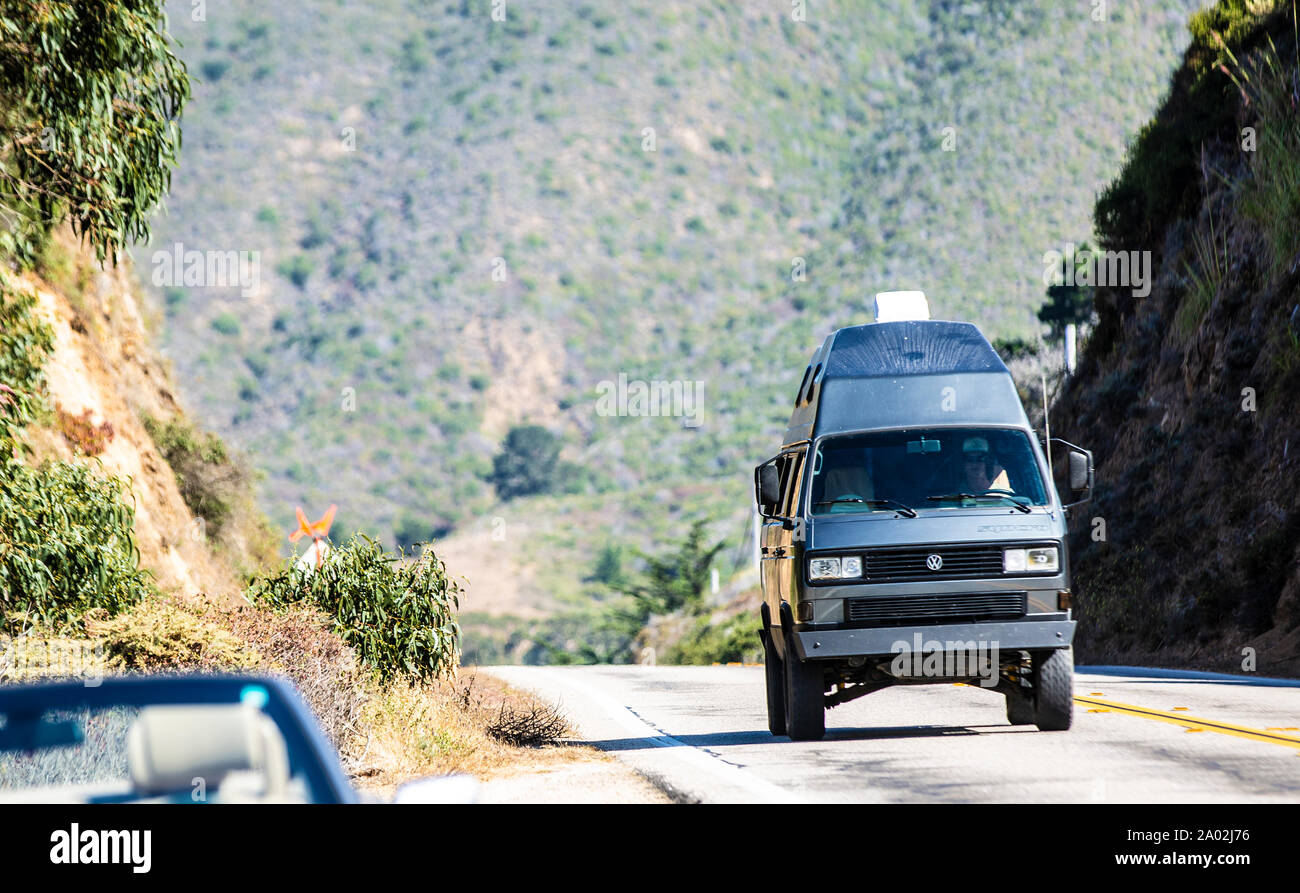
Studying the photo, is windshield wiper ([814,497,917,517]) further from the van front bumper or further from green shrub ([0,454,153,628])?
green shrub ([0,454,153,628])

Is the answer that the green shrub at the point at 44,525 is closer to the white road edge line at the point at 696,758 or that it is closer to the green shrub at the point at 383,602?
the green shrub at the point at 383,602

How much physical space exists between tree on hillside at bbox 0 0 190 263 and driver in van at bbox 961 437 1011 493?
7197 mm

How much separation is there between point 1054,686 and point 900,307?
4275 millimetres

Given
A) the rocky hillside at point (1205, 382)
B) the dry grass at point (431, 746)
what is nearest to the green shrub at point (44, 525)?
the dry grass at point (431, 746)

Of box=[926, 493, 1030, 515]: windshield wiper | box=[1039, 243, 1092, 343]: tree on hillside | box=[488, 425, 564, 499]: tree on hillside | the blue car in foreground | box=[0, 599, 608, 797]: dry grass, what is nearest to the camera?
the blue car in foreground

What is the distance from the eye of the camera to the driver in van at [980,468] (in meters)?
13.4

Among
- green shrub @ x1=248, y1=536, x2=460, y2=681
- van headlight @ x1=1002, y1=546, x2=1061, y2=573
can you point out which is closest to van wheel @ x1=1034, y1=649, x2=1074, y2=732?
van headlight @ x1=1002, y1=546, x2=1061, y2=573

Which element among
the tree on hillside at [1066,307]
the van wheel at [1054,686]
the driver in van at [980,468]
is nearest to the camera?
the van wheel at [1054,686]

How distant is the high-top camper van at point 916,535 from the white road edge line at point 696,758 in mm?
965

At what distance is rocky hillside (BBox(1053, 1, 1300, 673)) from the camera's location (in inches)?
1027

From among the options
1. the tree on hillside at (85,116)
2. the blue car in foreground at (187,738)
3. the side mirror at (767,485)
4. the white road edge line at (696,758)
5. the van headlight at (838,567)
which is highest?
the tree on hillside at (85,116)

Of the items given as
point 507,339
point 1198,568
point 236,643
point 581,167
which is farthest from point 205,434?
point 581,167

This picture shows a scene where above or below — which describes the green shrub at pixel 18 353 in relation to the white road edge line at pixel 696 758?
above
